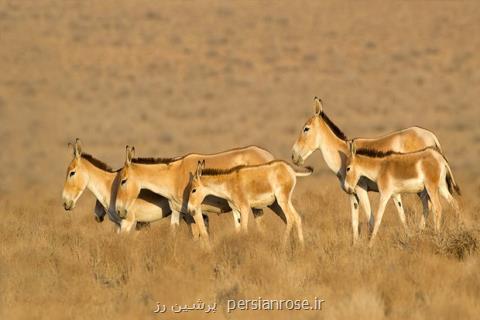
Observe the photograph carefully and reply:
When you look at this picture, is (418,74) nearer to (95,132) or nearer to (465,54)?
(465,54)

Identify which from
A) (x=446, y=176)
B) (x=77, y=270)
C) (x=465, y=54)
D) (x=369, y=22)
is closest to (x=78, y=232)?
(x=77, y=270)

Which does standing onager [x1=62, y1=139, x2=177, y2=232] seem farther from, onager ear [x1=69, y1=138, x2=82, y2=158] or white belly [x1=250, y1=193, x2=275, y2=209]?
white belly [x1=250, y1=193, x2=275, y2=209]

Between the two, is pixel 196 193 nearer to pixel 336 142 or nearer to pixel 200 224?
pixel 200 224

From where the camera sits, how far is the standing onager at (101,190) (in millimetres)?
15508

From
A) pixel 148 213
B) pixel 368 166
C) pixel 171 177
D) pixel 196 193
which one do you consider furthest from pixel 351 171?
pixel 148 213

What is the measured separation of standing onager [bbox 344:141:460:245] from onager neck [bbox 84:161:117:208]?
3.83 meters

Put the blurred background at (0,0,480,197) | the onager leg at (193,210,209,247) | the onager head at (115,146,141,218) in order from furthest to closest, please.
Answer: the blurred background at (0,0,480,197), the onager head at (115,146,141,218), the onager leg at (193,210,209,247)

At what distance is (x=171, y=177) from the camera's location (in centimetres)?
1521

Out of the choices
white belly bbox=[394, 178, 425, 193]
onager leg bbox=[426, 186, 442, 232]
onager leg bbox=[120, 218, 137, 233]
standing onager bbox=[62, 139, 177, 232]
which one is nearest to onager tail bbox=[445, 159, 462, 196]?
onager leg bbox=[426, 186, 442, 232]

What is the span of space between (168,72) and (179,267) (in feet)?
124

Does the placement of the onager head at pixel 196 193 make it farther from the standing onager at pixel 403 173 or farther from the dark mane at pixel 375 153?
the dark mane at pixel 375 153

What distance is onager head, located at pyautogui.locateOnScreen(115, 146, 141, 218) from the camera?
15.0m

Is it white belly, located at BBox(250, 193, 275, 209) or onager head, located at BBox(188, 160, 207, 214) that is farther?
white belly, located at BBox(250, 193, 275, 209)

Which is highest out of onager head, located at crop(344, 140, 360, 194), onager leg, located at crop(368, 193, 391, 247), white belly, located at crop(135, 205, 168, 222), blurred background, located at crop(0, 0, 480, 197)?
blurred background, located at crop(0, 0, 480, 197)
